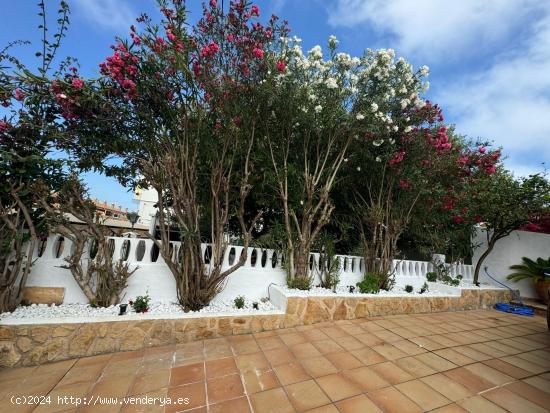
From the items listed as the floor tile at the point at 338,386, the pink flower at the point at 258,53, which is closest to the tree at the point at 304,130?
the pink flower at the point at 258,53

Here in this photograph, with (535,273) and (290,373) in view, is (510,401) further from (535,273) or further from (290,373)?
(535,273)

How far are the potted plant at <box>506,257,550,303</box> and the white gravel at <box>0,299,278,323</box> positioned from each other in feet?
24.4

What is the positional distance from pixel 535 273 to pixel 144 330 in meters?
9.36

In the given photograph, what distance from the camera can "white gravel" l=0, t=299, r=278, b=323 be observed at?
2.52 m

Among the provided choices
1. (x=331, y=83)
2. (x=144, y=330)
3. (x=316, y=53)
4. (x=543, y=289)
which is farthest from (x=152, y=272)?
(x=543, y=289)

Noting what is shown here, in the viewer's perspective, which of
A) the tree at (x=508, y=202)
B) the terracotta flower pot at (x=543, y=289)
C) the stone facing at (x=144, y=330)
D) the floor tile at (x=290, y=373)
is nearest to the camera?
the floor tile at (x=290, y=373)

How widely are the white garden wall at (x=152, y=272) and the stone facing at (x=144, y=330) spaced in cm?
71

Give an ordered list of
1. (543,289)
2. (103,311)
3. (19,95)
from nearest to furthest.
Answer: (103,311)
(19,95)
(543,289)

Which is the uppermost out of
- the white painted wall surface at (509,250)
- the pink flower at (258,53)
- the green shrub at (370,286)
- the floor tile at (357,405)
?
the pink flower at (258,53)

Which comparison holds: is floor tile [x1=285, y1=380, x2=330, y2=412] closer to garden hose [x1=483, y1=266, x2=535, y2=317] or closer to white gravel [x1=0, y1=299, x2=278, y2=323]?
white gravel [x1=0, y1=299, x2=278, y2=323]

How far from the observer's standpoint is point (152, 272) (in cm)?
340

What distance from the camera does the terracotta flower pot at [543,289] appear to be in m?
6.11

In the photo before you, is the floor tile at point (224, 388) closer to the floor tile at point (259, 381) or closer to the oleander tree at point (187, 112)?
the floor tile at point (259, 381)

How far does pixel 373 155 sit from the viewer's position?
4738 millimetres
